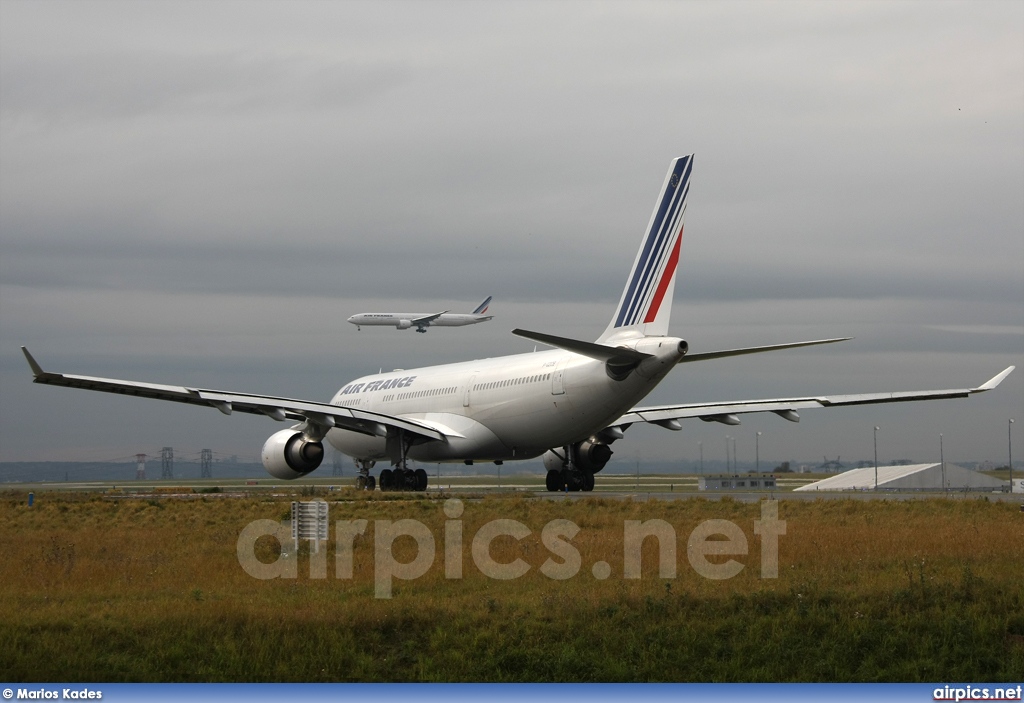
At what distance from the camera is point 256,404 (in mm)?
35375

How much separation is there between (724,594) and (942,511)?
51.7 ft

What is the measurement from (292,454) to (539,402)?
27.3 feet

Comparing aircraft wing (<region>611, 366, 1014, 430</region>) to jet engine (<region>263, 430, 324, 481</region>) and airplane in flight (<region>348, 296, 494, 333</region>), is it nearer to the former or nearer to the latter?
jet engine (<region>263, 430, 324, 481</region>)

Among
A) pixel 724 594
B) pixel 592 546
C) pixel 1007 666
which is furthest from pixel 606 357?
pixel 1007 666

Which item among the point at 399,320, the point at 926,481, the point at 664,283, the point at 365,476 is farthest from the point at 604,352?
the point at 399,320

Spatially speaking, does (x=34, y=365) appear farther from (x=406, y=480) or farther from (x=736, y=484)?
(x=736, y=484)

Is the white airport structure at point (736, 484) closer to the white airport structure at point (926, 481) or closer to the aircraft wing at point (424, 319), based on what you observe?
the white airport structure at point (926, 481)

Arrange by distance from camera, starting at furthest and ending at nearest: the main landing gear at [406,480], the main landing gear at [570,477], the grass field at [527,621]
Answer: the main landing gear at [570,477] < the main landing gear at [406,480] < the grass field at [527,621]

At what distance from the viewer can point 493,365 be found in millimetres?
40656

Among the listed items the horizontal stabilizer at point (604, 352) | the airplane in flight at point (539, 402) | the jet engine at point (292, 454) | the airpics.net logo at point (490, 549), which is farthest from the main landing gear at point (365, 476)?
the airpics.net logo at point (490, 549)

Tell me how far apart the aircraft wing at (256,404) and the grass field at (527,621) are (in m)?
13.4

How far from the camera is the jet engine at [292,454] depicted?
1508 inches

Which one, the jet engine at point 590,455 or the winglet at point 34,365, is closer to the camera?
the winglet at point 34,365

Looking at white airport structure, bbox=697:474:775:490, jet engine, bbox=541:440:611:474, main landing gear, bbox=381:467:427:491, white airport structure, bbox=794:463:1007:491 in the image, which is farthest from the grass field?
white airport structure, bbox=794:463:1007:491
